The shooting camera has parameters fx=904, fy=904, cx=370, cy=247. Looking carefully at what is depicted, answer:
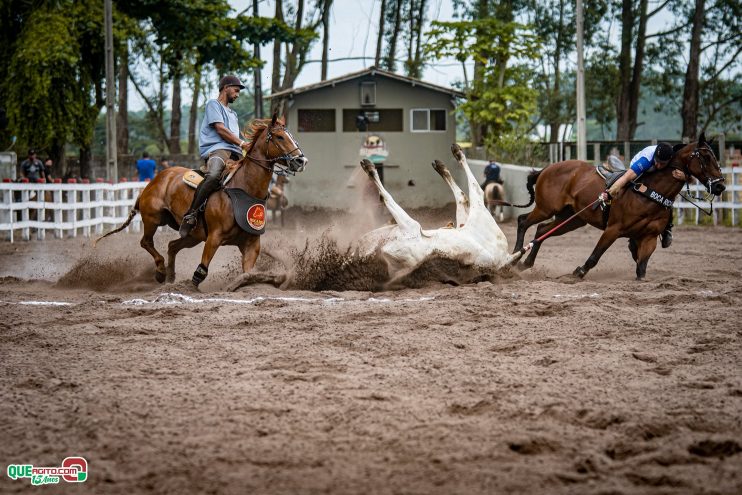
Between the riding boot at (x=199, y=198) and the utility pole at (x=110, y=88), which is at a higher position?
the utility pole at (x=110, y=88)

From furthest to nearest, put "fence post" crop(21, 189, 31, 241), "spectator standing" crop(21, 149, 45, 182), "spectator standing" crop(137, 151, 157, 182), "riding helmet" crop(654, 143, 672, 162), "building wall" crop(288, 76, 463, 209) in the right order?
"building wall" crop(288, 76, 463, 209) < "spectator standing" crop(137, 151, 157, 182) < "spectator standing" crop(21, 149, 45, 182) < "fence post" crop(21, 189, 31, 241) < "riding helmet" crop(654, 143, 672, 162)

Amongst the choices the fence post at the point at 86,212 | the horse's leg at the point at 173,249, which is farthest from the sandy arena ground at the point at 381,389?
the fence post at the point at 86,212

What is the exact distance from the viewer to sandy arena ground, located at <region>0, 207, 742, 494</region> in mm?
4082

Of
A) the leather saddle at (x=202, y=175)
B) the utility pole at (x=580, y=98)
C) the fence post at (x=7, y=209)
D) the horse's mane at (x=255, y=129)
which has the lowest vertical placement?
the fence post at (x=7, y=209)

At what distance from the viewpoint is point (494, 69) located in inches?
1361

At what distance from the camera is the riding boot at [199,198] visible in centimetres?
985

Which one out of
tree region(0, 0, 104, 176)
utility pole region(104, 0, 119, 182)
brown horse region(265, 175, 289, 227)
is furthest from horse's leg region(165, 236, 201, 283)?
tree region(0, 0, 104, 176)

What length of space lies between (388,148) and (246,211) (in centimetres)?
2278

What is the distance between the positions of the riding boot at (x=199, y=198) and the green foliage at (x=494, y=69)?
2401cm

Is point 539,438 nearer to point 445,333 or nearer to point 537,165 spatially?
point 445,333

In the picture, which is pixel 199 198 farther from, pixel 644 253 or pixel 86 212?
pixel 86 212

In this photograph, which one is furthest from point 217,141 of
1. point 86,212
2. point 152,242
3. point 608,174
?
point 86,212

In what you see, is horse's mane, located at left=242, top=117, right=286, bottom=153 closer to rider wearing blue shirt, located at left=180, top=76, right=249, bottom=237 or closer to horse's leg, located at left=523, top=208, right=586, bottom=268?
rider wearing blue shirt, located at left=180, top=76, right=249, bottom=237

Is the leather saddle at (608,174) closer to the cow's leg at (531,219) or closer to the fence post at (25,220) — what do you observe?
the cow's leg at (531,219)
